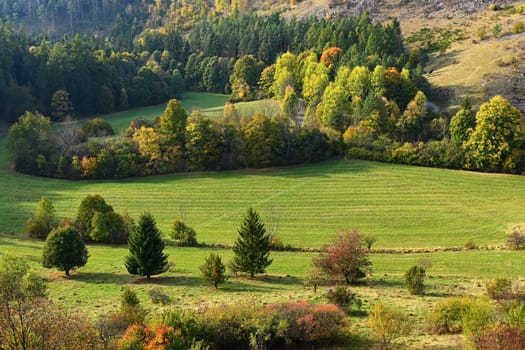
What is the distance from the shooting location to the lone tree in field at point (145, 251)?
39.5m

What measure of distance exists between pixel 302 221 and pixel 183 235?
13.0m

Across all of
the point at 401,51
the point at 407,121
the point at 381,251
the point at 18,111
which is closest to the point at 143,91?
the point at 18,111

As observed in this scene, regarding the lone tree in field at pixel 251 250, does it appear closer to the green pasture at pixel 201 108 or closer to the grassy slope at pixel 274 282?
the grassy slope at pixel 274 282

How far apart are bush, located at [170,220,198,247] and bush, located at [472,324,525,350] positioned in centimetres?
3173

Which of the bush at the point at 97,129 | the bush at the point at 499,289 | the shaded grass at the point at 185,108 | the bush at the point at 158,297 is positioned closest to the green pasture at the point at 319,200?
the bush at the point at 97,129

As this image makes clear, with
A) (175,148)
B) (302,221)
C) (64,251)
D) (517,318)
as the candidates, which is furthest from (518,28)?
(64,251)

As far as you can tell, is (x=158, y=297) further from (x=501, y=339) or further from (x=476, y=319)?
(x=501, y=339)

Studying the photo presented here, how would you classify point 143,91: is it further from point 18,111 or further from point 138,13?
point 138,13

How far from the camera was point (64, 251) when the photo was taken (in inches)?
1608

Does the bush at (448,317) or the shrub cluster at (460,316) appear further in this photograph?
the bush at (448,317)

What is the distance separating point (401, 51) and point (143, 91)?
5593 cm

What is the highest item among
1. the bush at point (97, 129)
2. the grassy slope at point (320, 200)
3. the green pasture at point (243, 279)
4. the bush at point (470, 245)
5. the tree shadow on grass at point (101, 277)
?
the bush at point (97, 129)

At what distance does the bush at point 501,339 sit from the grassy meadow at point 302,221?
3290mm

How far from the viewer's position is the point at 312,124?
77.6 m
